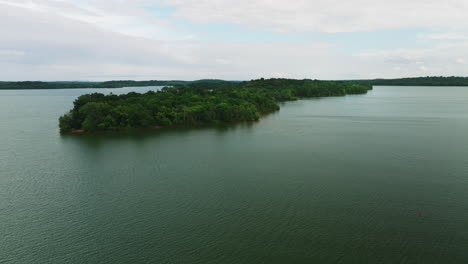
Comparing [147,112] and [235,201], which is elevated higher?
[147,112]

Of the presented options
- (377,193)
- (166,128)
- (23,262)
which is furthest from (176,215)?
(166,128)

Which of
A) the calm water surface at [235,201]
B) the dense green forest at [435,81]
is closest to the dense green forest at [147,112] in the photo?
the calm water surface at [235,201]

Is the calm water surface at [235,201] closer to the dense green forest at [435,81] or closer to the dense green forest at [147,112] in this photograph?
the dense green forest at [147,112]

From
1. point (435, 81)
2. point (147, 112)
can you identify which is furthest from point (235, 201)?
point (435, 81)

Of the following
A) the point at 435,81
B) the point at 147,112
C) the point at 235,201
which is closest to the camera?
the point at 235,201

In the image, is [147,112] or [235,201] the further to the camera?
[147,112]

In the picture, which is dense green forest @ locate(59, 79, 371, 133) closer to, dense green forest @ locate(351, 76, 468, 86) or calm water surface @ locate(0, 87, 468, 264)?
calm water surface @ locate(0, 87, 468, 264)

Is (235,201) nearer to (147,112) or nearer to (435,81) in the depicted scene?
(147,112)

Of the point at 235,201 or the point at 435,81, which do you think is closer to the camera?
the point at 235,201

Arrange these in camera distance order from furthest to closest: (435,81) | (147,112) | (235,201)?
(435,81) → (147,112) → (235,201)
